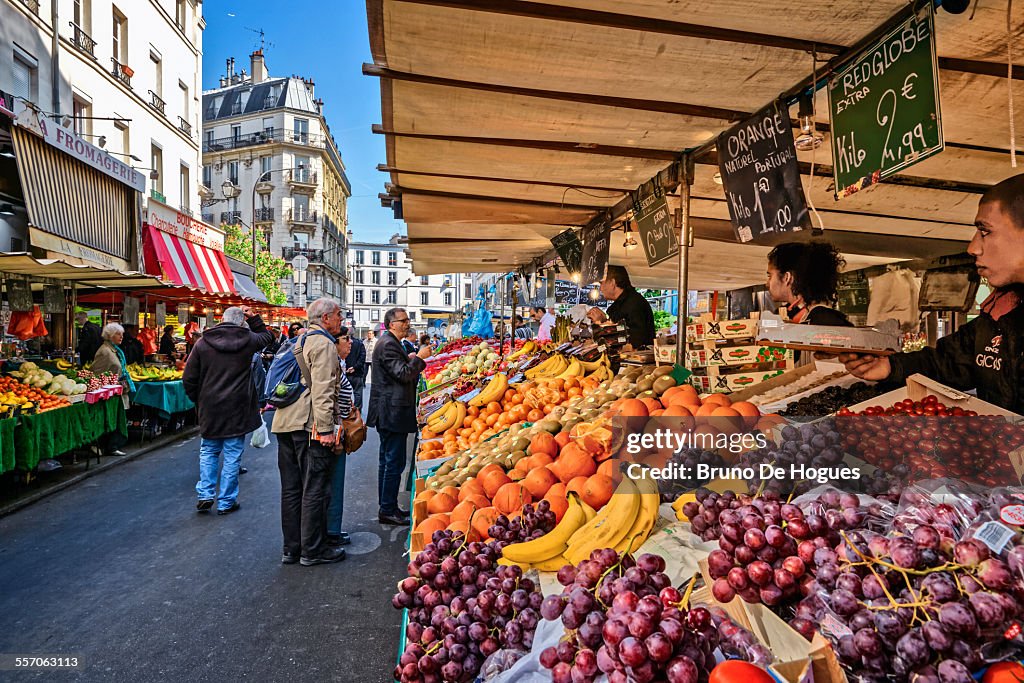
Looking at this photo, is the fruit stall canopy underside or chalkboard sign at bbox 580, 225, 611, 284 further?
chalkboard sign at bbox 580, 225, 611, 284

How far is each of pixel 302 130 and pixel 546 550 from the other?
57962 millimetres

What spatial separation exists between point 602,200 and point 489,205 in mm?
1228

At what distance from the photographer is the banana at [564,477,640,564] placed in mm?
1665

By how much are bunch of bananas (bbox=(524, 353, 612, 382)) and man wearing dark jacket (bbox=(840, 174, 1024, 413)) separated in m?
1.90

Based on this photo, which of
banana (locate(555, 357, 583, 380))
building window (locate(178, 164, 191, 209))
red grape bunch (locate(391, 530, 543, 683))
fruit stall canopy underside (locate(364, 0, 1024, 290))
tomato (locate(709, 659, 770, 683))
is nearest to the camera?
tomato (locate(709, 659, 770, 683))

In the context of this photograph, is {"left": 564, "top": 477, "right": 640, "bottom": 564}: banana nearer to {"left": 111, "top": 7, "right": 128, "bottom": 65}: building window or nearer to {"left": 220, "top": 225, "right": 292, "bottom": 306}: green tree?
{"left": 111, "top": 7, "right": 128, "bottom": 65}: building window

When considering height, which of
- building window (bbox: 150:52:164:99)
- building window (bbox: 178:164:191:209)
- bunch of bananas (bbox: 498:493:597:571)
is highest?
building window (bbox: 150:52:164:99)

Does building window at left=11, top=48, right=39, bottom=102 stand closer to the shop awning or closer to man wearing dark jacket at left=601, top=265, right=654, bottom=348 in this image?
the shop awning

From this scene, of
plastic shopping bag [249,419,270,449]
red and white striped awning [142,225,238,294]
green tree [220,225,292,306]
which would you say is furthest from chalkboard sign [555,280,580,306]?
green tree [220,225,292,306]

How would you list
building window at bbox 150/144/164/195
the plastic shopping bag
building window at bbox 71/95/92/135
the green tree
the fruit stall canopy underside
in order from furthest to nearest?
the green tree → building window at bbox 150/144/164/195 → building window at bbox 71/95/92/135 → the plastic shopping bag → the fruit stall canopy underside

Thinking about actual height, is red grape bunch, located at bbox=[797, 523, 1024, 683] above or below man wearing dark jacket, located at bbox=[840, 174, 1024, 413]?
below

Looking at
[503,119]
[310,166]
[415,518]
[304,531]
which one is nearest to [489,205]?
[503,119]

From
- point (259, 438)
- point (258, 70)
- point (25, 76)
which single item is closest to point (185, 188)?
point (25, 76)

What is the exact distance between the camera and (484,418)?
A: 15.3 feet
